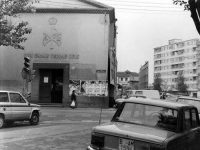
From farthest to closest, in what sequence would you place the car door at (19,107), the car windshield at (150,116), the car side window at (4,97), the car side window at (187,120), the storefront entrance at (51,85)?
1. the storefront entrance at (51,85)
2. the car door at (19,107)
3. the car side window at (4,97)
4. the car side window at (187,120)
5. the car windshield at (150,116)

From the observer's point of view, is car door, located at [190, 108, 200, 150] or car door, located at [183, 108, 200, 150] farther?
car door, located at [190, 108, 200, 150]

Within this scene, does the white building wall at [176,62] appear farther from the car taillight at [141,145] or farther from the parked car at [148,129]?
the car taillight at [141,145]

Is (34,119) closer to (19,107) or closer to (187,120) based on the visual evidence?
(19,107)

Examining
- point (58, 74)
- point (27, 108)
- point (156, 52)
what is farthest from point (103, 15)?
point (156, 52)

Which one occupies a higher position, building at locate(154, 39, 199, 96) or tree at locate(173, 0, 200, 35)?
building at locate(154, 39, 199, 96)

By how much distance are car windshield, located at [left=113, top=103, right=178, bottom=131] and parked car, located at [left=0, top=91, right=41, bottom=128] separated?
9722 mm

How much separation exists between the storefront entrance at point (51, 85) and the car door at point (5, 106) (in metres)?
18.8

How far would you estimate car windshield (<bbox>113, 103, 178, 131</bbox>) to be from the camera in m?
7.40

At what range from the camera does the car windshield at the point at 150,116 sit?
24.3ft

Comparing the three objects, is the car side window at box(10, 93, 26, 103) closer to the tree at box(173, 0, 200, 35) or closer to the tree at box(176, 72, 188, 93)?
the tree at box(173, 0, 200, 35)

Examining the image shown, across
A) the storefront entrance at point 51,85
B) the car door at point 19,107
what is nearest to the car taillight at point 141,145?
the car door at point 19,107

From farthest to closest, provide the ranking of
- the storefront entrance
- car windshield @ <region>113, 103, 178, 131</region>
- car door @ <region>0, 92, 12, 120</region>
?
the storefront entrance, car door @ <region>0, 92, 12, 120</region>, car windshield @ <region>113, 103, 178, 131</region>

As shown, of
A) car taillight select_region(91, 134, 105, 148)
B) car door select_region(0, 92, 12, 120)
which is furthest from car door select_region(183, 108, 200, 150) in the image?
car door select_region(0, 92, 12, 120)

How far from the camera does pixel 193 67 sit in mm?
138250
